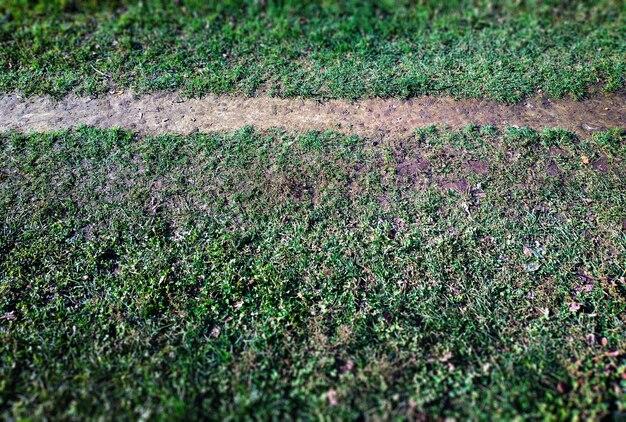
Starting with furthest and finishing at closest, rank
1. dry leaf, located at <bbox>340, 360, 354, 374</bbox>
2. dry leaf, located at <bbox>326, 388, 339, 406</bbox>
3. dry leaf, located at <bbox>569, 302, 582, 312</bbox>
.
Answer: dry leaf, located at <bbox>569, 302, 582, 312</bbox>, dry leaf, located at <bbox>340, 360, 354, 374</bbox>, dry leaf, located at <bbox>326, 388, 339, 406</bbox>

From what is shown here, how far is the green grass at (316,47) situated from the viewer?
6.61 metres

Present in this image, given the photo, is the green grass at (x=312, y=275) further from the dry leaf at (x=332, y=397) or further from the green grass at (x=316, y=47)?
the green grass at (x=316, y=47)

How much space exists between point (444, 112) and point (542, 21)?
2.77 metres

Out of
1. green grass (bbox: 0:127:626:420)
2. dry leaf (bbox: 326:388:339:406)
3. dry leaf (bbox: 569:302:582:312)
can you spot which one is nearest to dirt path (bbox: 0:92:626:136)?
green grass (bbox: 0:127:626:420)

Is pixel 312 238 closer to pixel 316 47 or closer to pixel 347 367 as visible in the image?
pixel 347 367

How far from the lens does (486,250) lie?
487 cm

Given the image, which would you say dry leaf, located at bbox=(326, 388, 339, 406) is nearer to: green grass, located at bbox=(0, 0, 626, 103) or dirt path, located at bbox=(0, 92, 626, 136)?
dirt path, located at bbox=(0, 92, 626, 136)

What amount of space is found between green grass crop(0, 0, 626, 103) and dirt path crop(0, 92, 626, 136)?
170mm

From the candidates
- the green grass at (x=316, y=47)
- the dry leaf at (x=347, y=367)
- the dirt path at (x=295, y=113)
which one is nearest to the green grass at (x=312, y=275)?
the dry leaf at (x=347, y=367)

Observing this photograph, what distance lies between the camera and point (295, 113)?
6.26 metres

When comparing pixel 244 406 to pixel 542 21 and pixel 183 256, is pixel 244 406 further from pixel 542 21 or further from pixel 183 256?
pixel 542 21

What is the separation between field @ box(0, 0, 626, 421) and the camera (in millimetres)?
3971

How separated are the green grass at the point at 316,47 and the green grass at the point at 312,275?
0.98m

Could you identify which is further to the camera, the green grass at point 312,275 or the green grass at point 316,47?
the green grass at point 316,47
